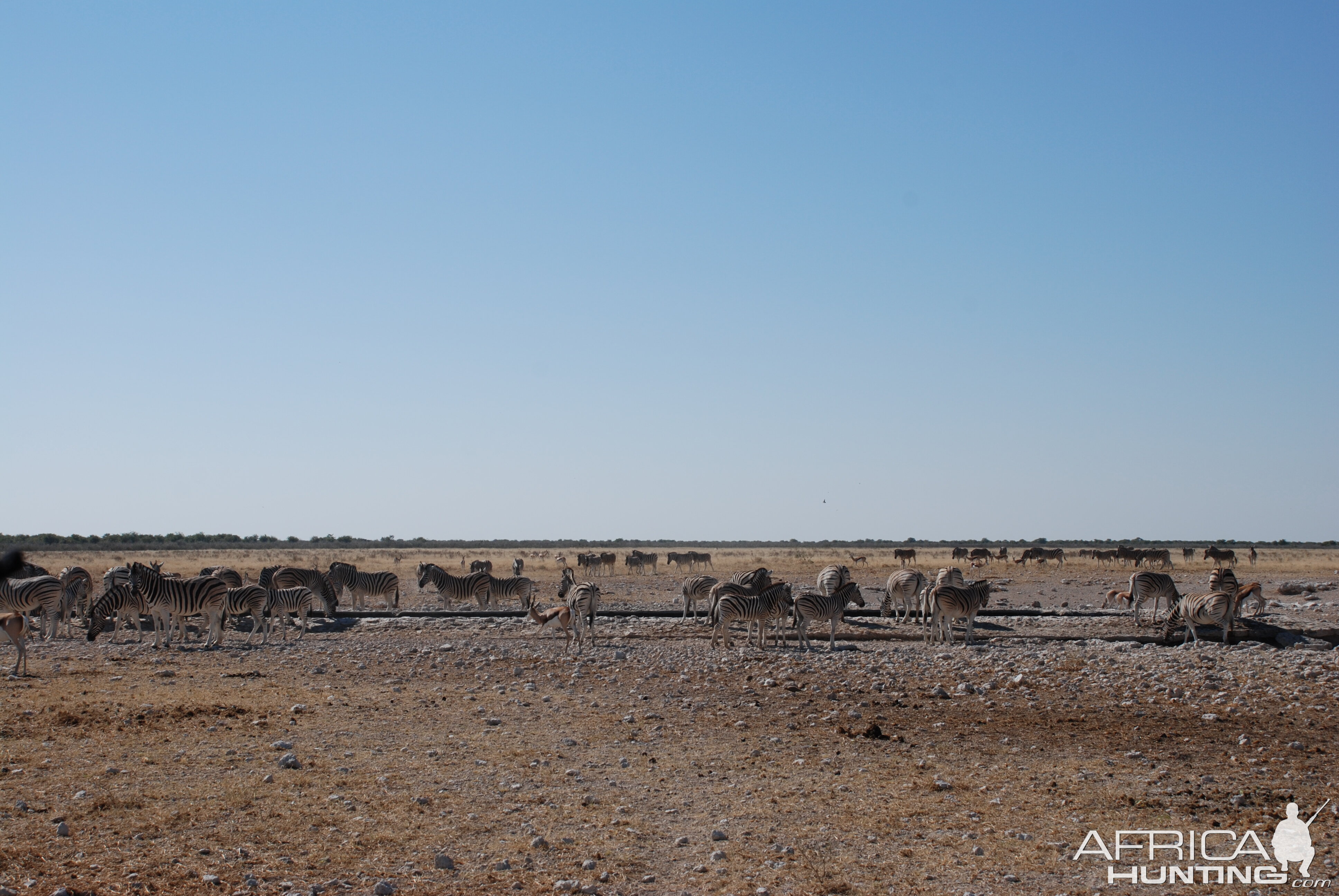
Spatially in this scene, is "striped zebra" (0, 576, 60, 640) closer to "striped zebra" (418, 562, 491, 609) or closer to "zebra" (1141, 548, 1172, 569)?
"striped zebra" (418, 562, 491, 609)

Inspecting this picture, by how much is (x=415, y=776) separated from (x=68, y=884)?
370 cm

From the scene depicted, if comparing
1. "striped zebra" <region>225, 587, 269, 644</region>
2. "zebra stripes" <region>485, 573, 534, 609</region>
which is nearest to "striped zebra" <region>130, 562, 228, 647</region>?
"striped zebra" <region>225, 587, 269, 644</region>

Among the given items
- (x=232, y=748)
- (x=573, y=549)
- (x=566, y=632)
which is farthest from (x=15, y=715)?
(x=573, y=549)

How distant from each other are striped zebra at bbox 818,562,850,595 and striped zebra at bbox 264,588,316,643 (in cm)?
1377

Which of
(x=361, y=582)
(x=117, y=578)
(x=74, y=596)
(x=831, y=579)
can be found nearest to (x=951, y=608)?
(x=831, y=579)

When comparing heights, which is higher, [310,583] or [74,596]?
[310,583]

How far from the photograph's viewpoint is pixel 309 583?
3070cm

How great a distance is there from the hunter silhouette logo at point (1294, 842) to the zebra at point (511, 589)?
24.7m

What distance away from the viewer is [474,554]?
308 feet

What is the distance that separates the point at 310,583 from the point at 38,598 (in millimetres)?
7732

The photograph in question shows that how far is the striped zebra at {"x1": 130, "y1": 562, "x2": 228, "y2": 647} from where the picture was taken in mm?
22797

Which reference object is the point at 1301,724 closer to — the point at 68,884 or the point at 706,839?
the point at 706,839

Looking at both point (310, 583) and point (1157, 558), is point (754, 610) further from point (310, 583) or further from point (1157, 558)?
point (1157, 558)

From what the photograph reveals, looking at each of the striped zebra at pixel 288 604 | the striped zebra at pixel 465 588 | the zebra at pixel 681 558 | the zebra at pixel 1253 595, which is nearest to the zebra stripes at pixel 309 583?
the striped zebra at pixel 465 588
